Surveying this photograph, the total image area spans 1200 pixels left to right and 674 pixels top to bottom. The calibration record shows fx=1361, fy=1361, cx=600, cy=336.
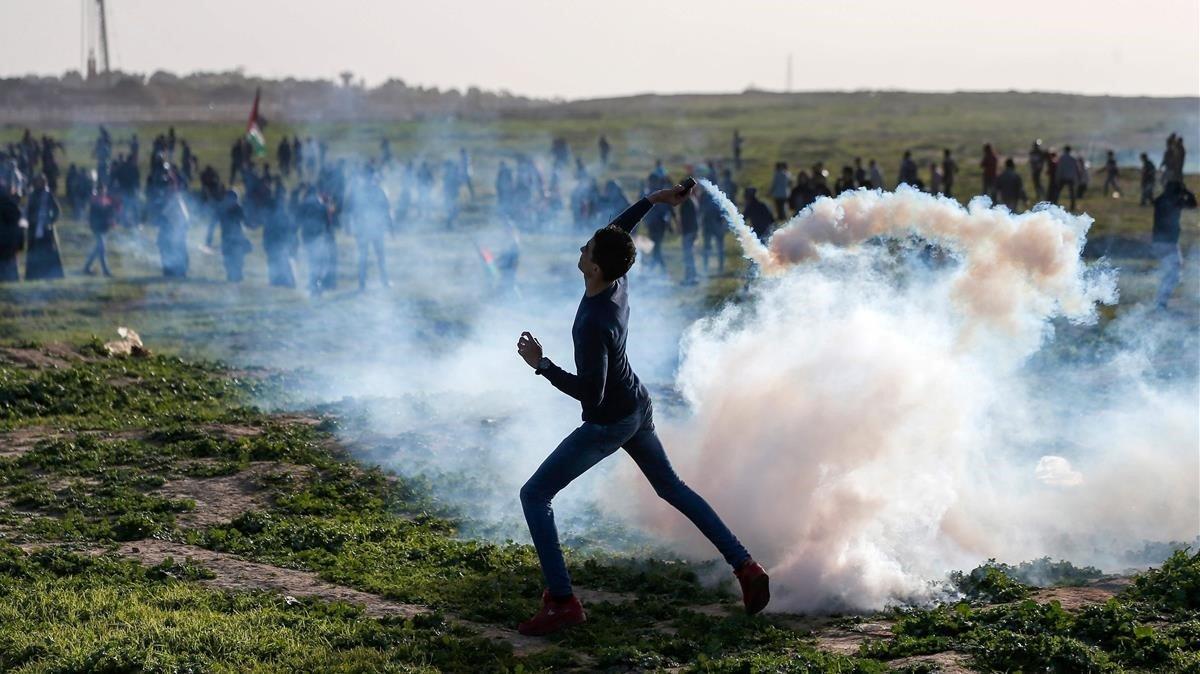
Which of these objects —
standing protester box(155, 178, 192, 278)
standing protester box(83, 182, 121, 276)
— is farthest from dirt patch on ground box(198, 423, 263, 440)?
standing protester box(83, 182, 121, 276)

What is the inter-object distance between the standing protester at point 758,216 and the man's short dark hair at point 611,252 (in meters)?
18.1

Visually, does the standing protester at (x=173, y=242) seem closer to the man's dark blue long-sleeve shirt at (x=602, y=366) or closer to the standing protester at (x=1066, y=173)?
the standing protester at (x=1066, y=173)

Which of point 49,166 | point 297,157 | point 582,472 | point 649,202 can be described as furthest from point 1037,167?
point 582,472

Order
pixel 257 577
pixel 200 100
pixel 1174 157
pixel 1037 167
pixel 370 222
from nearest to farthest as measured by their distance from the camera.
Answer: pixel 257 577 → pixel 370 222 → pixel 1174 157 → pixel 1037 167 → pixel 200 100

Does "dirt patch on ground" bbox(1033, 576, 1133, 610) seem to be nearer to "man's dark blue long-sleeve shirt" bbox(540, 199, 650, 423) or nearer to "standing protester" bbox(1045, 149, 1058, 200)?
"man's dark blue long-sleeve shirt" bbox(540, 199, 650, 423)

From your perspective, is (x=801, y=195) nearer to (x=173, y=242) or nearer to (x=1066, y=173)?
(x=1066, y=173)

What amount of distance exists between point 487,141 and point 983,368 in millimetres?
56447

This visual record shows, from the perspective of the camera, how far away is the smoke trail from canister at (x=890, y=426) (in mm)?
8844

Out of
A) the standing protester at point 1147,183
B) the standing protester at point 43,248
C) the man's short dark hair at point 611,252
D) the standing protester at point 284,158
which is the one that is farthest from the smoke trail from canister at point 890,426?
the standing protester at point 284,158

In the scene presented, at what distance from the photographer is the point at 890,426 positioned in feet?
30.2

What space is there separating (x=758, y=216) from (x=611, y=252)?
18.6 m

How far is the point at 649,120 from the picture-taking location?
275ft

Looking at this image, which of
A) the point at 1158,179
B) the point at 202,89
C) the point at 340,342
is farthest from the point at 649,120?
the point at 340,342

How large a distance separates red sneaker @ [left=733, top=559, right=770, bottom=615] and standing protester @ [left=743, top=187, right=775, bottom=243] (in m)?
17.9
